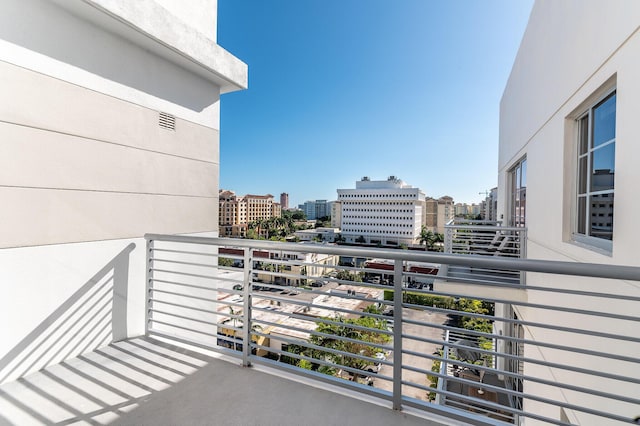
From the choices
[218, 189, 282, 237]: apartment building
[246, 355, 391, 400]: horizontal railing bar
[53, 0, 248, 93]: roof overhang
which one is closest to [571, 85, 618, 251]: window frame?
[246, 355, 391, 400]: horizontal railing bar

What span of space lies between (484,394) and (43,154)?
10.9m

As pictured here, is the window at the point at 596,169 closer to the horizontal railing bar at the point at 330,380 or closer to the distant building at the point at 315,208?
the horizontal railing bar at the point at 330,380

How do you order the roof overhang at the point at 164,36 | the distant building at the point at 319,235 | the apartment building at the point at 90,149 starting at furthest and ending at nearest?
the distant building at the point at 319,235, the roof overhang at the point at 164,36, the apartment building at the point at 90,149

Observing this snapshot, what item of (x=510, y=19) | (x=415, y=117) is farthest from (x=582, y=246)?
(x=415, y=117)

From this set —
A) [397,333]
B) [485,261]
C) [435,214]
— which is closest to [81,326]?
[397,333]

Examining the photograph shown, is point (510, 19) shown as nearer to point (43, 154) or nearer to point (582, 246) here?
point (582, 246)

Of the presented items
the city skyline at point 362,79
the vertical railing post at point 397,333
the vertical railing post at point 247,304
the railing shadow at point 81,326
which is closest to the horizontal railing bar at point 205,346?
the vertical railing post at point 247,304

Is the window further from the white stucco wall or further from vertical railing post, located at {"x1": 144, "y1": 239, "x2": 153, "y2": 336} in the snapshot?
vertical railing post, located at {"x1": 144, "y1": 239, "x2": 153, "y2": 336}

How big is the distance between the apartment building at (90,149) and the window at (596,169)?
372 cm

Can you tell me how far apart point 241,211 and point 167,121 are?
48.6m

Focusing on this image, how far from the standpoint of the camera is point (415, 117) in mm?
33188

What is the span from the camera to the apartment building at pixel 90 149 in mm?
1940

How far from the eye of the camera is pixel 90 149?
2.33 meters

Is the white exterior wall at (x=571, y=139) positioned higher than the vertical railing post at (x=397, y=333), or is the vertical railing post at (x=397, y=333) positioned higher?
the white exterior wall at (x=571, y=139)
